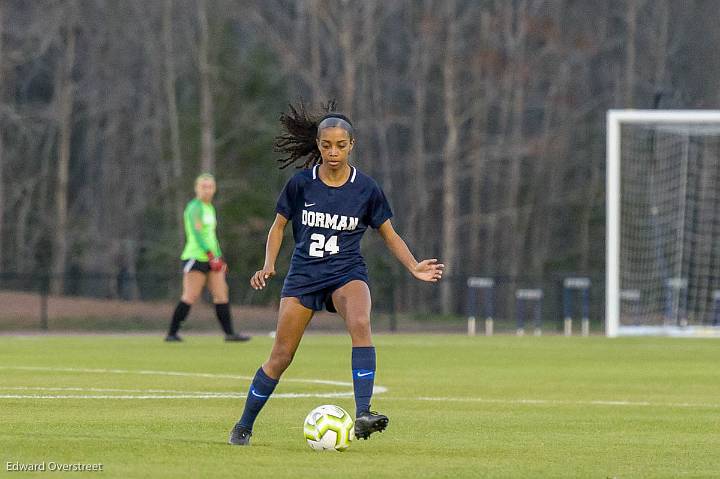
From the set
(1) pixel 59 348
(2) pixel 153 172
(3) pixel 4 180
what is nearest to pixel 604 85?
(2) pixel 153 172

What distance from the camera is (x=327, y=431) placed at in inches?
372

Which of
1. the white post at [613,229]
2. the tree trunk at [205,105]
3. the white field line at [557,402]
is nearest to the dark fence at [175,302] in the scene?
the white post at [613,229]

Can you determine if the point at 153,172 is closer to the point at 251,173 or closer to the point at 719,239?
the point at 251,173

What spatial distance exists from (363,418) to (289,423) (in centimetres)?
208

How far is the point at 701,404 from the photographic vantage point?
554 inches

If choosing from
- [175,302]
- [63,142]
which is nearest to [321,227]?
[175,302]

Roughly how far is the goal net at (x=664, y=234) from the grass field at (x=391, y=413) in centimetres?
1023

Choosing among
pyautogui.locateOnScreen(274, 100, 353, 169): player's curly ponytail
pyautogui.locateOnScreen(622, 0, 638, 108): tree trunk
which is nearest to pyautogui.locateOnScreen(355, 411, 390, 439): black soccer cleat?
pyautogui.locateOnScreen(274, 100, 353, 169): player's curly ponytail

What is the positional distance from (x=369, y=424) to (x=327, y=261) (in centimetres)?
114

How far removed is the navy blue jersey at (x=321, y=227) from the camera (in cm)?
995

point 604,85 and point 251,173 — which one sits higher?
point 604,85

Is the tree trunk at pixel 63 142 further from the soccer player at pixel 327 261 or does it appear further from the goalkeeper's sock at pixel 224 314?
the soccer player at pixel 327 261

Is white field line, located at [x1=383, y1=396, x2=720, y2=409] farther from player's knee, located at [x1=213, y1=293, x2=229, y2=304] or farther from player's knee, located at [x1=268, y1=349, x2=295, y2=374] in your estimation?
player's knee, located at [x1=213, y1=293, x2=229, y2=304]

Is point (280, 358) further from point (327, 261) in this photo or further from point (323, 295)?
point (327, 261)
